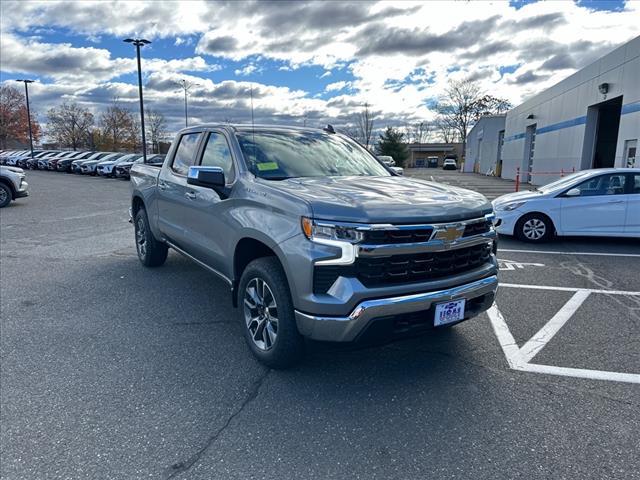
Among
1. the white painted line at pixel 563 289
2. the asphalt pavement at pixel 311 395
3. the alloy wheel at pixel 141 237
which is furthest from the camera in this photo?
the alloy wheel at pixel 141 237

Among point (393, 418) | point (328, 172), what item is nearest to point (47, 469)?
point (393, 418)

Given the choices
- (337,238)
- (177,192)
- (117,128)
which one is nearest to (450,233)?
(337,238)

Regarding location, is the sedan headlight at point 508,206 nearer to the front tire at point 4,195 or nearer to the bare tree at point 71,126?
the front tire at point 4,195

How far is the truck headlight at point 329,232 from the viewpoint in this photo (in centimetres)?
283

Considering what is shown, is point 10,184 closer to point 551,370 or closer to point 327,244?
point 327,244

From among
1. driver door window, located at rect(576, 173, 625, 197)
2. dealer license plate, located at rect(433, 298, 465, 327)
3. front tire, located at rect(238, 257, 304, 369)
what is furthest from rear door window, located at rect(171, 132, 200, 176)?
driver door window, located at rect(576, 173, 625, 197)

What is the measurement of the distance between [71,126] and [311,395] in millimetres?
81635

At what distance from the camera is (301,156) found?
424 centimetres

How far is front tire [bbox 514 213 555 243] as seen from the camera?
853 cm

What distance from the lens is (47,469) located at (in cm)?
239

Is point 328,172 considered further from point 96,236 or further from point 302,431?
point 96,236

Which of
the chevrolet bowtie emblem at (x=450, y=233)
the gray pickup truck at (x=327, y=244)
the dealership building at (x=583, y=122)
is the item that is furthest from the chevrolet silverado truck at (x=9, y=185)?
the dealership building at (x=583, y=122)

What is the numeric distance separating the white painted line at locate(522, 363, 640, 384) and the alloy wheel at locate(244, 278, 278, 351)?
201 cm

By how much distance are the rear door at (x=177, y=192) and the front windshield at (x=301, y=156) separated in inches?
38.9
